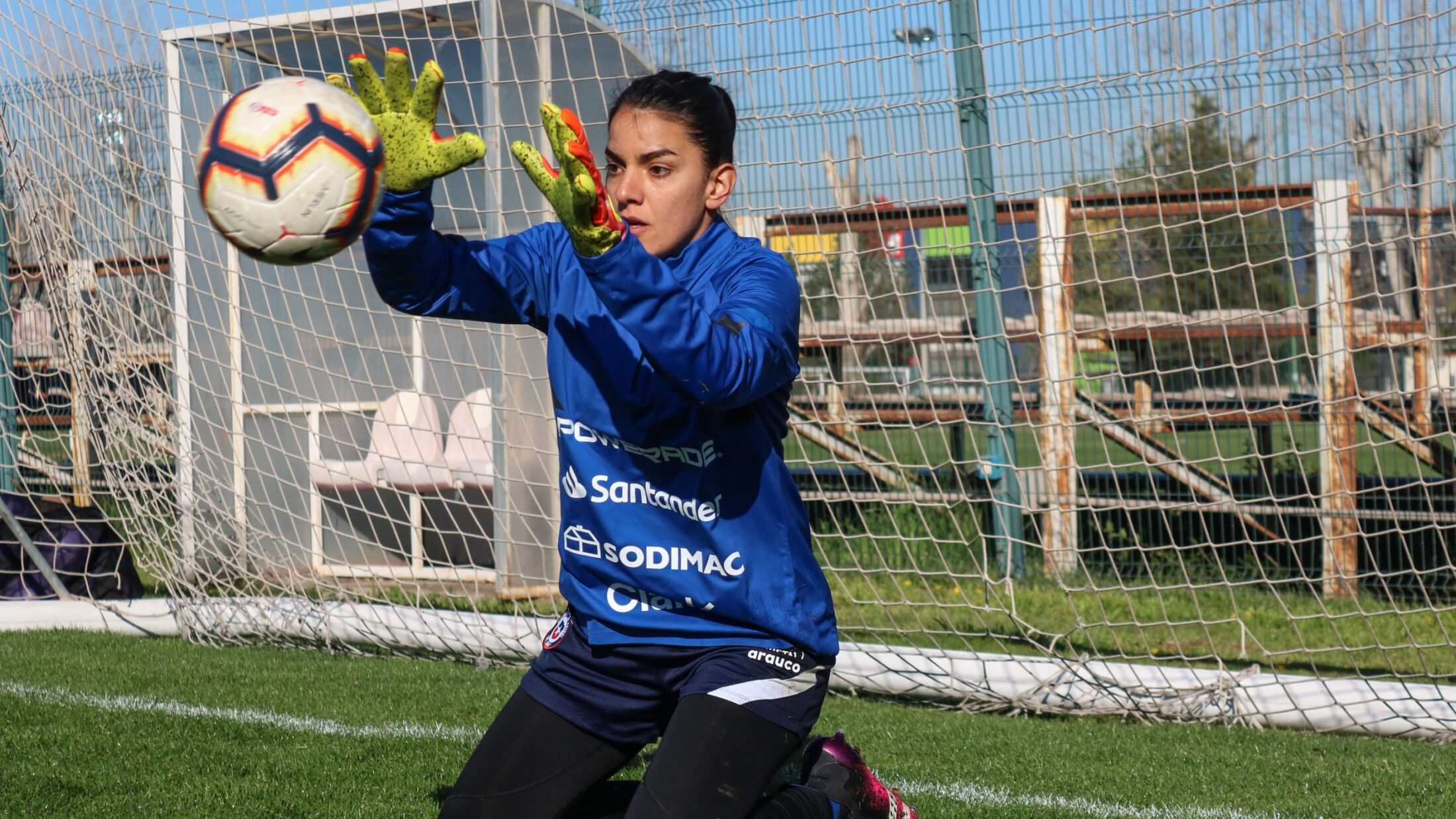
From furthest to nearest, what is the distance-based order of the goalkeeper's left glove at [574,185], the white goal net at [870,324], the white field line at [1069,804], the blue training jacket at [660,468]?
the white goal net at [870,324] < the white field line at [1069,804] < the blue training jacket at [660,468] < the goalkeeper's left glove at [574,185]

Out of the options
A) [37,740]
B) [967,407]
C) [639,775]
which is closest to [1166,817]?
[639,775]

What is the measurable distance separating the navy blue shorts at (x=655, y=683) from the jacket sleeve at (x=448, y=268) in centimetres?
67

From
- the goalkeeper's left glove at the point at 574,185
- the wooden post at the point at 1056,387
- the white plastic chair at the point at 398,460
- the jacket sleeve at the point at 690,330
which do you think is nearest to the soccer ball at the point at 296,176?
the goalkeeper's left glove at the point at 574,185

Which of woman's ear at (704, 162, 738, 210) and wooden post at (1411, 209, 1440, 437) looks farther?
wooden post at (1411, 209, 1440, 437)

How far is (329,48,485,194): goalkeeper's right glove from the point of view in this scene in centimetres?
210

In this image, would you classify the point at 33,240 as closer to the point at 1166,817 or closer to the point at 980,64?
the point at 980,64

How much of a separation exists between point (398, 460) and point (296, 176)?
12.4 ft

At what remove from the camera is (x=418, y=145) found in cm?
216

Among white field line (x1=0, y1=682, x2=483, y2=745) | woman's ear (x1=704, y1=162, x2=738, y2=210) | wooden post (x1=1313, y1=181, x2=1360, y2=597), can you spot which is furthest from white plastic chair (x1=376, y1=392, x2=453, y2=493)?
wooden post (x1=1313, y1=181, x2=1360, y2=597)

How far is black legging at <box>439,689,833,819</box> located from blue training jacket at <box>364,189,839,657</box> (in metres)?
0.17

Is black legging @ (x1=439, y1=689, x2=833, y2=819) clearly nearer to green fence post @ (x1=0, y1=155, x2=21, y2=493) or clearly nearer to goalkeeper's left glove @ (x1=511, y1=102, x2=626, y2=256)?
goalkeeper's left glove @ (x1=511, y1=102, x2=626, y2=256)

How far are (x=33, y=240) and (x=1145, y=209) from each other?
5.02 m

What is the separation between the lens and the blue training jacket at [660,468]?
244cm

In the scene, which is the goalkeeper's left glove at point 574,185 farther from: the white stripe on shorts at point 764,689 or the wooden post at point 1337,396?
the wooden post at point 1337,396
